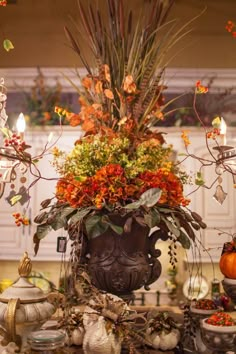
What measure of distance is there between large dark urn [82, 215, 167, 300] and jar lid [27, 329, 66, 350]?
0.25 meters

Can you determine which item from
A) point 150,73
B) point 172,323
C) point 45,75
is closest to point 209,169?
point 45,75

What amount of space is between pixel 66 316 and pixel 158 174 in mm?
466

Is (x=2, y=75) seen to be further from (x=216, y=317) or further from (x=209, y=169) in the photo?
(x=216, y=317)

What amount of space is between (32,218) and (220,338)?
2.55 metres

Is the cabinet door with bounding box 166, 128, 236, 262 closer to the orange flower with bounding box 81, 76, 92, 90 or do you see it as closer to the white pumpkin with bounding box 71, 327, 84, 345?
the orange flower with bounding box 81, 76, 92, 90

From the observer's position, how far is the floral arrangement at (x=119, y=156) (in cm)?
138

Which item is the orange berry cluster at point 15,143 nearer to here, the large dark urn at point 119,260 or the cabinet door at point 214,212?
the large dark urn at point 119,260

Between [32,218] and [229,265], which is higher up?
[32,218]

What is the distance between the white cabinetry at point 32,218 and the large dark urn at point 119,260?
7.27 ft

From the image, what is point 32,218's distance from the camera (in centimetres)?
362

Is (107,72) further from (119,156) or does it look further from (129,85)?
(119,156)

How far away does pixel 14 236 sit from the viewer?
3.65m

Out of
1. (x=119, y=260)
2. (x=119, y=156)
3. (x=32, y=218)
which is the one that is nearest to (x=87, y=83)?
(x=119, y=156)

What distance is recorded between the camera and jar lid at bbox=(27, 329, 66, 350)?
1.14 meters
